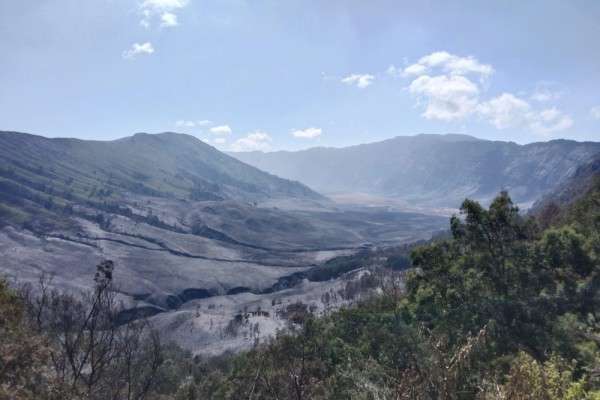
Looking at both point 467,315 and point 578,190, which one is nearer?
point 467,315

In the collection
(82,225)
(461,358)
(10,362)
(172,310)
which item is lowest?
(172,310)

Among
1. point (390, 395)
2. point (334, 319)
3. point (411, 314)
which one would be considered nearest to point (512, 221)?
point (411, 314)

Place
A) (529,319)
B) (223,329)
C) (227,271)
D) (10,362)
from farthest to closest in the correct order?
(227,271)
(223,329)
(529,319)
(10,362)

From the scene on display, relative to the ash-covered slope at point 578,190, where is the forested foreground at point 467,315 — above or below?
below

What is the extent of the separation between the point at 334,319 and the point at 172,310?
3667 inches

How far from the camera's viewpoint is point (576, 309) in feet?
102

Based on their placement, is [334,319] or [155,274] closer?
[334,319]

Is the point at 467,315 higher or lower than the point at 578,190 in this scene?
lower

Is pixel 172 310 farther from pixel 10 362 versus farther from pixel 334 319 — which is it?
pixel 10 362

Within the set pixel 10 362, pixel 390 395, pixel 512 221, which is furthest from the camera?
pixel 512 221

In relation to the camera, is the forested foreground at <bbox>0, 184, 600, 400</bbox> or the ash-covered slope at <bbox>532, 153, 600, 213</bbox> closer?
the forested foreground at <bbox>0, 184, 600, 400</bbox>

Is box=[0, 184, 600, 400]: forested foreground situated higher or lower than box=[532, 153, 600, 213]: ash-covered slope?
lower

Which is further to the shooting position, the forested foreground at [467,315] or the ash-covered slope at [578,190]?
the ash-covered slope at [578,190]

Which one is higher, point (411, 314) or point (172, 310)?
point (411, 314)
